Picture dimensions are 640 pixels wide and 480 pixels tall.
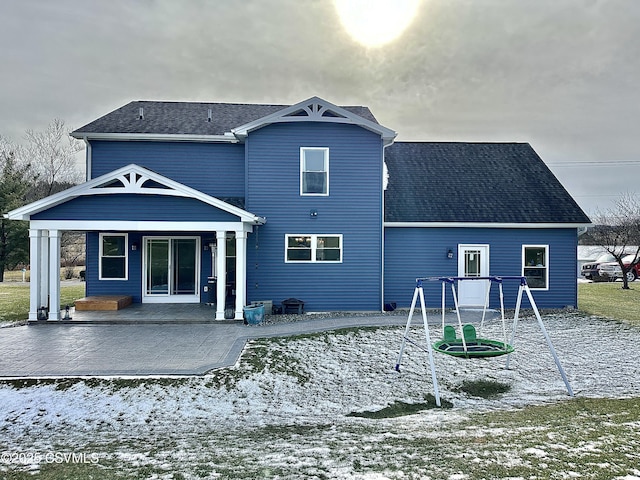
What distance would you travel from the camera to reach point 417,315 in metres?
13.7

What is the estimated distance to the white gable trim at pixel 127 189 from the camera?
38.0ft

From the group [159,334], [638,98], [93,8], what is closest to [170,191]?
[159,334]

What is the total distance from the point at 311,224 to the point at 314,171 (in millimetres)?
1782

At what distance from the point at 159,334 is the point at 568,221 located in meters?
13.8

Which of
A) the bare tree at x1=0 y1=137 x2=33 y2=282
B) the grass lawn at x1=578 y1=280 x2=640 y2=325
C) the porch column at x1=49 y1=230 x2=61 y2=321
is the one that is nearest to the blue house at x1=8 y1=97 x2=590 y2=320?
the grass lawn at x1=578 y1=280 x2=640 y2=325

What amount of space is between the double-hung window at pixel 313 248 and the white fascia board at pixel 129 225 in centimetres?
214

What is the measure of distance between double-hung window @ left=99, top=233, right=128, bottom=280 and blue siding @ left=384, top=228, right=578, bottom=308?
30.0 feet

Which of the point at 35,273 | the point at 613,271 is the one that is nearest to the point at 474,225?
the point at 35,273

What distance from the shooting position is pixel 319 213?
45.6ft

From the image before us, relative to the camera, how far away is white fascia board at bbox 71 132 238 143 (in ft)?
46.0

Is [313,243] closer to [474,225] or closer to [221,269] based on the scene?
[221,269]

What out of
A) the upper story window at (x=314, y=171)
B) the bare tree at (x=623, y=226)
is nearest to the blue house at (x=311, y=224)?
the upper story window at (x=314, y=171)

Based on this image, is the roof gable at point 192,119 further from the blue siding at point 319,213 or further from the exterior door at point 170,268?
the exterior door at point 170,268

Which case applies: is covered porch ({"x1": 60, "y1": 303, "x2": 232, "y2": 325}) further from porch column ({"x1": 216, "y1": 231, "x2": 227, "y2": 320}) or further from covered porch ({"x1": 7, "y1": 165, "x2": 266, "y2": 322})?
covered porch ({"x1": 7, "y1": 165, "x2": 266, "y2": 322})
